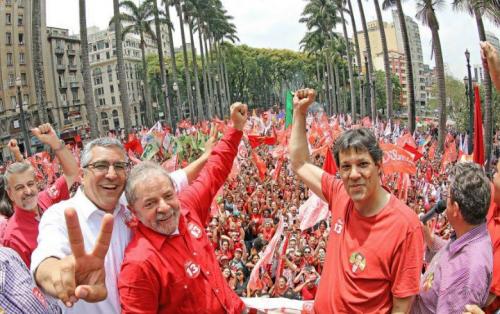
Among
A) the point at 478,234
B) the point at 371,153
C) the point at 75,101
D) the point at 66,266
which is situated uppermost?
the point at 75,101

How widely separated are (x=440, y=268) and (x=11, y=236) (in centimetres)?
266

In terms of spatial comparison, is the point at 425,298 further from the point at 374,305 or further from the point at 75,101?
the point at 75,101

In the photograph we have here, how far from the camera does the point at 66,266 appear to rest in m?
1.92

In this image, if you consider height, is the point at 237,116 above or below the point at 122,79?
below

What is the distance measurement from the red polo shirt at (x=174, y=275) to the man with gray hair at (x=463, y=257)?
41.5 inches

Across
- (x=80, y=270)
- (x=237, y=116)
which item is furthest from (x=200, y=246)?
(x=237, y=116)

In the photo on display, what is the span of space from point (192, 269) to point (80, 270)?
2.42ft

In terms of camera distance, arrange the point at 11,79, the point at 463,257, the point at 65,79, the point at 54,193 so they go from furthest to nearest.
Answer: the point at 65,79, the point at 11,79, the point at 54,193, the point at 463,257

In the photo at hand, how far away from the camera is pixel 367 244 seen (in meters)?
2.61

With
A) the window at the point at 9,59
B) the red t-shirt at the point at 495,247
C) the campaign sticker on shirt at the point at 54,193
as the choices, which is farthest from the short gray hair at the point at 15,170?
the window at the point at 9,59

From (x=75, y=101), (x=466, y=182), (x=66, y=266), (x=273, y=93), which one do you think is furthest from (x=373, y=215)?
(x=273, y=93)

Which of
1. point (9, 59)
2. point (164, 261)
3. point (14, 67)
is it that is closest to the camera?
point (164, 261)

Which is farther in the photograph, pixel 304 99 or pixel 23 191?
pixel 23 191

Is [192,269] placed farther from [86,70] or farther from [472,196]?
[86,70]
